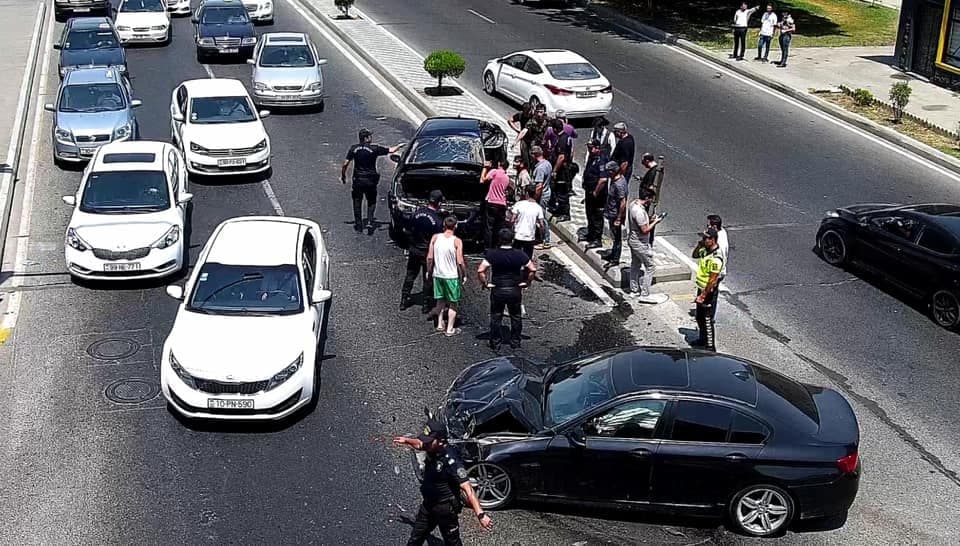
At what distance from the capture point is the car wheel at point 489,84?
27.2 m

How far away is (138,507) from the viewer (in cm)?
1009

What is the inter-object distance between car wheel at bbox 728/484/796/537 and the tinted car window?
609mm

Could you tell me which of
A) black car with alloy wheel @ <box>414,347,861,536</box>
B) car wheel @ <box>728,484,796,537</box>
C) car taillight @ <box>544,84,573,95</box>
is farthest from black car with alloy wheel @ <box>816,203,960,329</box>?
car taillight @ <box>544,84,573,95</box>

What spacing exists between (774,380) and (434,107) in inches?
640

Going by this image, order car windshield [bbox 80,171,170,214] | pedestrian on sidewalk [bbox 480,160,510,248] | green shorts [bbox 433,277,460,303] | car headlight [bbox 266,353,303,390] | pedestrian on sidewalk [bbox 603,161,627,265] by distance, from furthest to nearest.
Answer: pedestrian on sidewalk [bbox 480,160,510,248]
car windshield [bbox 80,171,170,214]
pedestrian on sidewalk [bbox 603,161,627,265]
green shorts [bbox 433,277,460,303]
car headlight [bbox 266,353,303,390]

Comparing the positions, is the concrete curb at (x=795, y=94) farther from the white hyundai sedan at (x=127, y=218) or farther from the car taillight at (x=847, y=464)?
the white hyundai sedan at (x=127, y=218)

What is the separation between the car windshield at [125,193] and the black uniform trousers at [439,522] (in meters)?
9.02

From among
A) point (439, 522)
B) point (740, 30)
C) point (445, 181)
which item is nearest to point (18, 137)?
point (445, 181)

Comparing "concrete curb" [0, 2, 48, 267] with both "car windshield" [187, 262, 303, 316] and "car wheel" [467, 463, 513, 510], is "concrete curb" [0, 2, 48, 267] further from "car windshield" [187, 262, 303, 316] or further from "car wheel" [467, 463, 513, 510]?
"car wheel" [467, 463, 513, 510]

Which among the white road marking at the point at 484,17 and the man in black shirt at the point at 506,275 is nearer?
the man in black shirt at the point at 506,275

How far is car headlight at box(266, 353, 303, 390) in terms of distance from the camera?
1133cm

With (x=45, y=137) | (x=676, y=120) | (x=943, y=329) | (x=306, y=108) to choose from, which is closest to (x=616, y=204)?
(x=943, y=329)

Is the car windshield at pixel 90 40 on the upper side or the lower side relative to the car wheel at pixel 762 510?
upper

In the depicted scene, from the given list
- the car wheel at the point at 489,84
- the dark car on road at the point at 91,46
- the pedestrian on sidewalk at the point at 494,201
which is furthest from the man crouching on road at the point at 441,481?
the dark car on road at the point at 91,46
